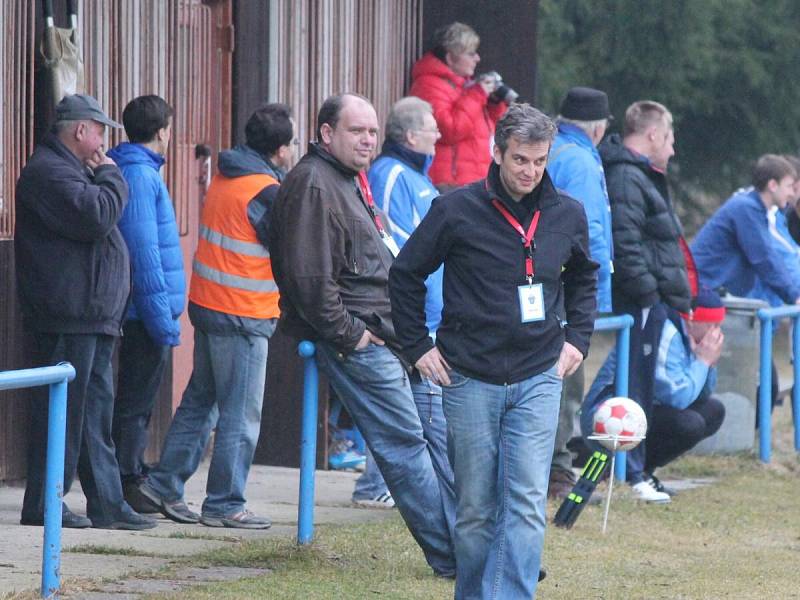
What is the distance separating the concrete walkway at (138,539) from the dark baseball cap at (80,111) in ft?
5.57

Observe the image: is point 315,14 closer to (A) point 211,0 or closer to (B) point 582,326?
(A) point 211,0

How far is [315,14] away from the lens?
10.6 m

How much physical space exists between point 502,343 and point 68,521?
2503 millimetres

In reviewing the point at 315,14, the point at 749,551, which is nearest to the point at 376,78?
the point at 315,14

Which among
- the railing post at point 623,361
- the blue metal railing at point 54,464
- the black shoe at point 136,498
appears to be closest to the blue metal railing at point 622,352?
the railing post at point 623,361

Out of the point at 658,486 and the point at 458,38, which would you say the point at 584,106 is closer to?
the point at 458,38

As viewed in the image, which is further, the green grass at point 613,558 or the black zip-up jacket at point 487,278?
the green grass at point 613,558

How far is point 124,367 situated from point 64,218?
1061 mm

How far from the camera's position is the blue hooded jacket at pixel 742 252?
37.2ft

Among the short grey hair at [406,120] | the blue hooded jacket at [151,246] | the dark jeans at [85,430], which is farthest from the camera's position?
the short grey hair at [406,120]

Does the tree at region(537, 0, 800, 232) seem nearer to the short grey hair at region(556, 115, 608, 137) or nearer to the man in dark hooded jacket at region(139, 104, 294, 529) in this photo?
the short grey hair at region(556, 115, 608, 137)

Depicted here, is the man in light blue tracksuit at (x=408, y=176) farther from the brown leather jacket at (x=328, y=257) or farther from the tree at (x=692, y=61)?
the tree at (x=692, y=61)

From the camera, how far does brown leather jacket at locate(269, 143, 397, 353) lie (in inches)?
259

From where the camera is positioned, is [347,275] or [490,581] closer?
[490,581]
